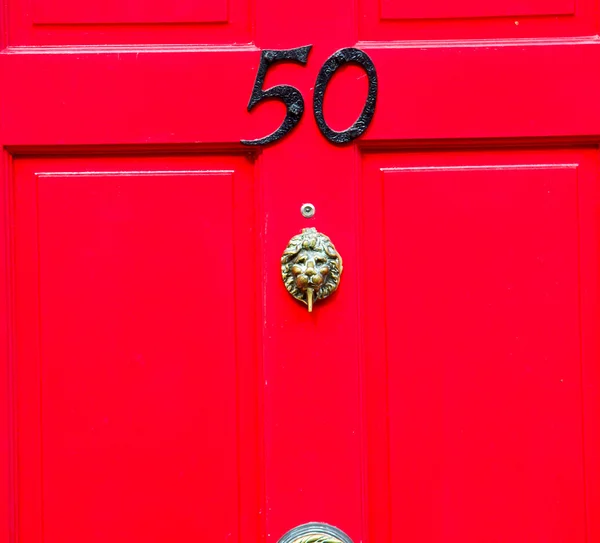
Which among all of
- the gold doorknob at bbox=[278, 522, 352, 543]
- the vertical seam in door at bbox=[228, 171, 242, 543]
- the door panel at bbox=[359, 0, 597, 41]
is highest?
the door panel at bbox=[359, 0, 597, 41]

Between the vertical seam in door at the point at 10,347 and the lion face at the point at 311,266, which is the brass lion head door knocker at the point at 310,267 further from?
the vertical seam in door at the point at 10,347

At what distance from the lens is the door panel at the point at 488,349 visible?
1387mm

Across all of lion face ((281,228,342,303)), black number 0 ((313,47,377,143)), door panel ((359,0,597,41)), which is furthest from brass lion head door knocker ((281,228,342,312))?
door panel ((359,0,597,41))

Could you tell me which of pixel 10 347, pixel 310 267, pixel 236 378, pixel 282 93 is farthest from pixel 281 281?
pixel 10 347

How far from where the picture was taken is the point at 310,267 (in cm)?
134

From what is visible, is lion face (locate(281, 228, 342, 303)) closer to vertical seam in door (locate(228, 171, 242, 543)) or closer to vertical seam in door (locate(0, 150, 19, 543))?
vertical seam in door (locate(228, 171, 242, 543))

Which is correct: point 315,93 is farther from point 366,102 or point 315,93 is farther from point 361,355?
point 361,355

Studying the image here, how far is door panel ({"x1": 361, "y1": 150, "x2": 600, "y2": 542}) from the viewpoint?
1.39 m

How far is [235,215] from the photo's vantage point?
1.40 m

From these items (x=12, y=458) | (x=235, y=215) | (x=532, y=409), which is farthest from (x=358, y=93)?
(x=12, y=458)

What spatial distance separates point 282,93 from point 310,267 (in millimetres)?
275

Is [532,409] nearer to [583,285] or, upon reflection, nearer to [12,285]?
[583,285]

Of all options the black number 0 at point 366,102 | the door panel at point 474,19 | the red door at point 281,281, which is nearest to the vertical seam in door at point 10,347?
the red door at point 281,281

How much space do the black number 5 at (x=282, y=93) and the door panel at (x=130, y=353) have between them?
0.12 metres
